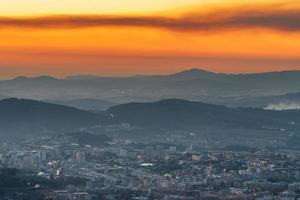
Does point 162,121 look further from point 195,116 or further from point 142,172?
point 142,172

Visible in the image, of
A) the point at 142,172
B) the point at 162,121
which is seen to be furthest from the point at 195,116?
the point at 142,172

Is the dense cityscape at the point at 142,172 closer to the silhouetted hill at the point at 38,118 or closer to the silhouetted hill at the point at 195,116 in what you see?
the silhouetted hill at the point at 38,118

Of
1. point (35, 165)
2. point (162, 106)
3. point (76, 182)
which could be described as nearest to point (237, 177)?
point (76, 182)

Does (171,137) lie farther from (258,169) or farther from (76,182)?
(76,182)

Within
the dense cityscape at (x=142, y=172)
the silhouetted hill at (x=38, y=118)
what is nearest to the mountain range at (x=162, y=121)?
the silhouetted hill at (x=38, y=118)

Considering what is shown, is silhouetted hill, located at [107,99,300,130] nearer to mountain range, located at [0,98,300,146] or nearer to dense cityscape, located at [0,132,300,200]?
mountain range, located at [0,98,300,146]
